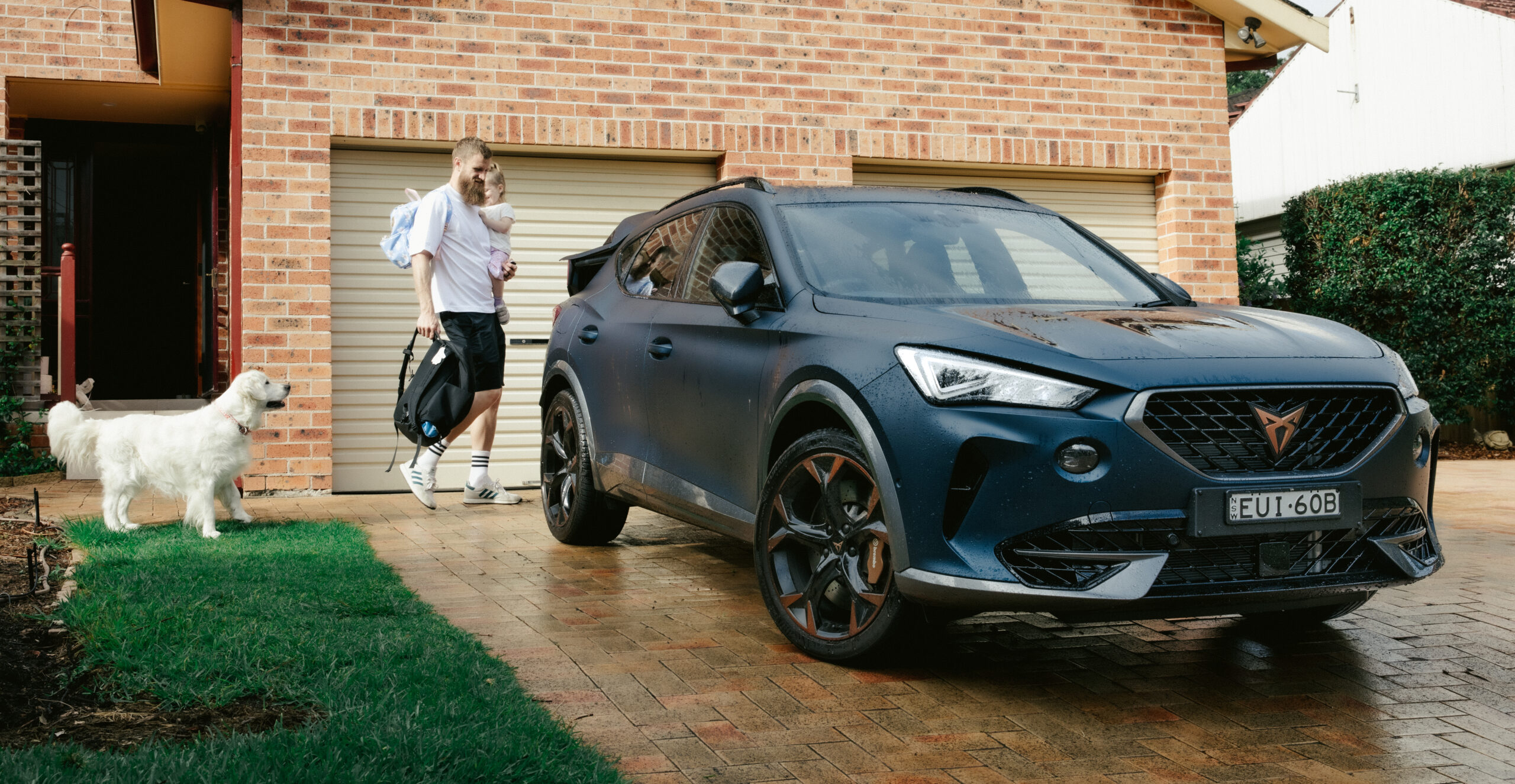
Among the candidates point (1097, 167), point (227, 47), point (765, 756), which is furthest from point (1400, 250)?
point (765, 756)

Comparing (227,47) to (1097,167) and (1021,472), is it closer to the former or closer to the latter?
(1097,167)

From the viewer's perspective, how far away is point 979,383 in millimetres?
3588

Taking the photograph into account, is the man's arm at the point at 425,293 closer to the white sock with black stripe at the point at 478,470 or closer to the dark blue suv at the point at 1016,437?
the white sock with black stripe at the point at 478,470

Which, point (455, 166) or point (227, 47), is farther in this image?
point (227, 47)

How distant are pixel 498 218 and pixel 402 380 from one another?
3.94 ft

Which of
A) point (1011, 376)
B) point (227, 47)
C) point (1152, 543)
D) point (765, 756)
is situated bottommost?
point (765, 756)

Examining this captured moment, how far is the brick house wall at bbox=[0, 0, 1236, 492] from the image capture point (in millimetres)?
8938

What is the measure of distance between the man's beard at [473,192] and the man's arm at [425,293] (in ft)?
1.49

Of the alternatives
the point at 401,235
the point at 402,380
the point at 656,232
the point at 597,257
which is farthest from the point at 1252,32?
the point at 402,380

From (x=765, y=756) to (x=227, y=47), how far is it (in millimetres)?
9550

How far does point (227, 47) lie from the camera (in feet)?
35.2

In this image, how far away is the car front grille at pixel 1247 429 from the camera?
3463 millimetres

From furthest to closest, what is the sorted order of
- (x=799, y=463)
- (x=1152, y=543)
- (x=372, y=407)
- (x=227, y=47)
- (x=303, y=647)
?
(x=227, y=47)
(x=372, y=407)
(x=799, y=463)
(x=303, y=647)
(x=1152, y=543)

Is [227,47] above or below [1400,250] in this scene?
above
